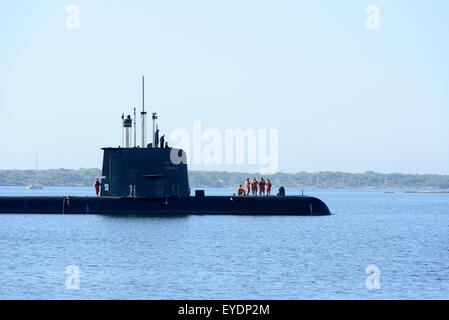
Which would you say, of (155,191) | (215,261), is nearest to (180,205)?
(155,191)

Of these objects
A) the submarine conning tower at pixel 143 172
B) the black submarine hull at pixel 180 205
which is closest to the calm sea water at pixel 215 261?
the black submarine hull at pixel 180 205

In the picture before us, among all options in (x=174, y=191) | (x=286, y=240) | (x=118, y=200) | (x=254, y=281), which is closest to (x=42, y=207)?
(x=118, y=200)

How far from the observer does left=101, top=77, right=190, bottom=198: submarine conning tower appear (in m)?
49.4

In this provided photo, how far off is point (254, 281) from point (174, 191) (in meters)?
24.4

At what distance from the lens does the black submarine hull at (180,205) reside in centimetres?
4944

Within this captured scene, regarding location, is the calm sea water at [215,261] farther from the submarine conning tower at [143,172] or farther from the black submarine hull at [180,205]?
the submarine conning tower at [143,172]

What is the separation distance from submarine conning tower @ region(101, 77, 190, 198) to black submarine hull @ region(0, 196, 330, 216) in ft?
2.16

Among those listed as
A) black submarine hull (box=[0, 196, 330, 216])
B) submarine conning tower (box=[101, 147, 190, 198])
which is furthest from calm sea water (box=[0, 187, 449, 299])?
submarine conning tower (box=[101, 147, 190, 198])

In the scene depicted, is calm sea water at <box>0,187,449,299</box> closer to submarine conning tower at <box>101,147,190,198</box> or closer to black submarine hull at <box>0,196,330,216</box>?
black submarine hull at <box>0,196,330,216</box>

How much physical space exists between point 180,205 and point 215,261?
18.8 meters

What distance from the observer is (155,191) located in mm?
49656

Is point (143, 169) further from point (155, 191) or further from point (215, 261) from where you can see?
point (215, 261)
